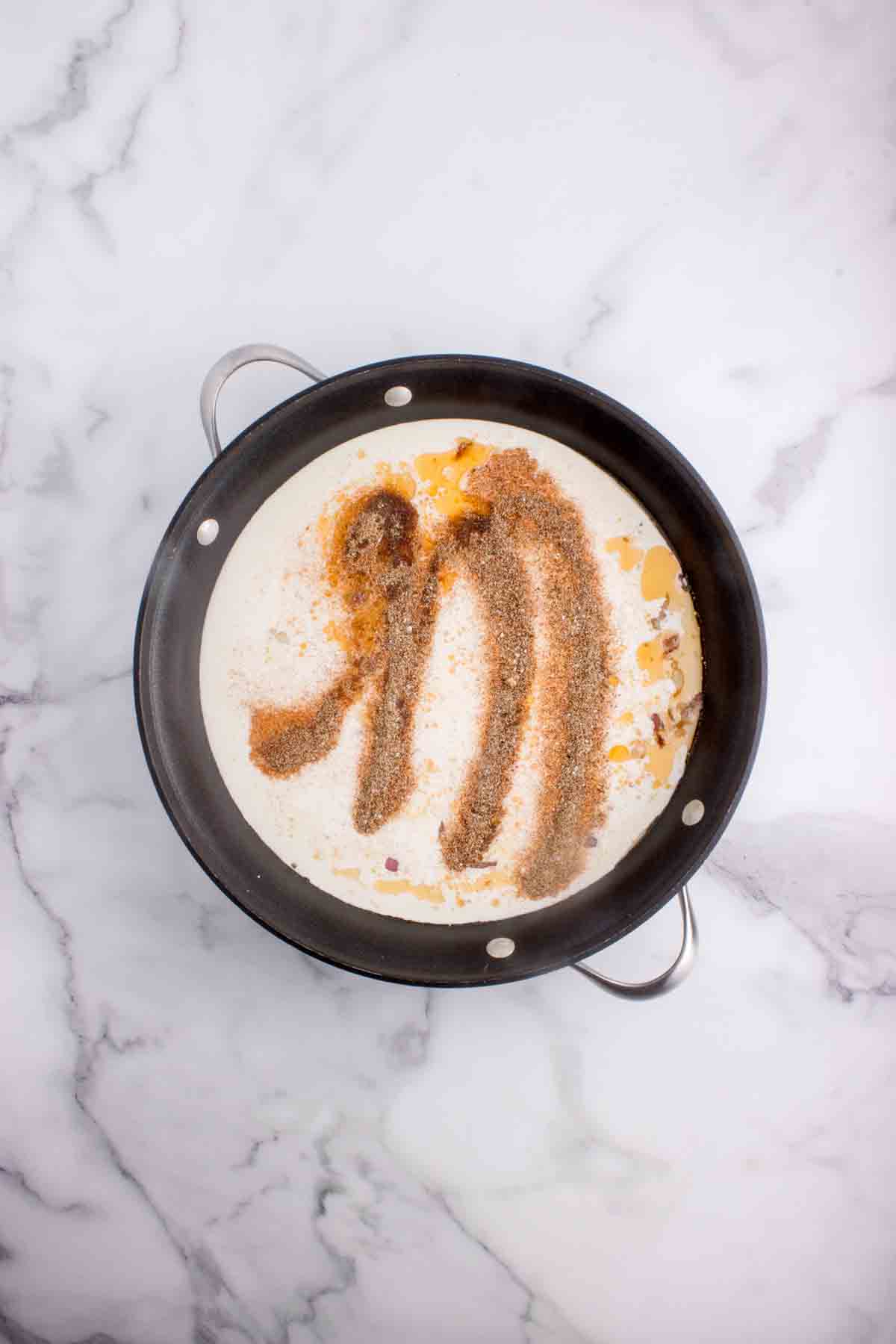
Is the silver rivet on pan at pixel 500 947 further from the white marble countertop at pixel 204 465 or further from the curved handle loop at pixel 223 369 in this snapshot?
the curved handle loop at pixel 223 369

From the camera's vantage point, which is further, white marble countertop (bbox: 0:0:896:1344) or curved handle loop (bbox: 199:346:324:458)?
white marble countertop (bbox: 0:0:896:1344)

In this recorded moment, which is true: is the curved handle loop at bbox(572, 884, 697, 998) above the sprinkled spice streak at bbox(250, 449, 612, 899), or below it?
below

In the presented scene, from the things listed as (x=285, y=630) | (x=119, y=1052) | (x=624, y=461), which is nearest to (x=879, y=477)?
(x=624, y=461)

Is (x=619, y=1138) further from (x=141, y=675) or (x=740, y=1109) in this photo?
Answer: (x=141, y=675)

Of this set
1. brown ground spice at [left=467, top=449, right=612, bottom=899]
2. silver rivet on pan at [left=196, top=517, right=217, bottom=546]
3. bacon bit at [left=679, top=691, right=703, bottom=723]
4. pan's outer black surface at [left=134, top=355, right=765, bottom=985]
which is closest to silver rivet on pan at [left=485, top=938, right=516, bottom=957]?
pan's outer black surface at [left=134, top=355, right=765, bottom=985]

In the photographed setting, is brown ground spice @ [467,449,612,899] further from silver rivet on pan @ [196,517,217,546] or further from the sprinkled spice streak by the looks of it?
silver rivet on pan @ [196,517,217,546]

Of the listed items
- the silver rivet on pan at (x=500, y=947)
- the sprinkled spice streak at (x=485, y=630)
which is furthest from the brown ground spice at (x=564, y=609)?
the silver rivet on pan at (x=500, y=947)
